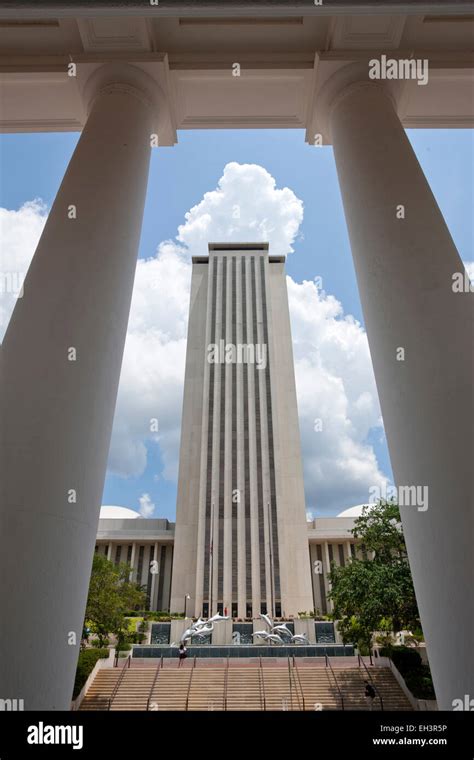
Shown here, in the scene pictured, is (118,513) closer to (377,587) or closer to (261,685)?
(261,685)

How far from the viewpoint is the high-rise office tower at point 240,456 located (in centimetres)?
5975

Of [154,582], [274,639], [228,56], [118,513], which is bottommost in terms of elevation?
[274,639]

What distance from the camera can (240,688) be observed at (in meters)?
22.9

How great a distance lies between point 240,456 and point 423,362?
61726mm

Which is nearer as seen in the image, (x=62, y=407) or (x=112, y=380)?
(x=62, y=407)

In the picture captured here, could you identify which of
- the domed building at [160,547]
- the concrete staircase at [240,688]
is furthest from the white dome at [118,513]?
the concrete staircase at [240,688]

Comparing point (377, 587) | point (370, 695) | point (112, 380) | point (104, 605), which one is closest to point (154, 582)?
point (104, 605)

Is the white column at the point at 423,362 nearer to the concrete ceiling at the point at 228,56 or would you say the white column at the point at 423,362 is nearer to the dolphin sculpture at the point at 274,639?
the concrete ceiling at the point at 228,56

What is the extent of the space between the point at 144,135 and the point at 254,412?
61.5 metres

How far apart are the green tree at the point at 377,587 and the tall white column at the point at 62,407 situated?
19.0 metres

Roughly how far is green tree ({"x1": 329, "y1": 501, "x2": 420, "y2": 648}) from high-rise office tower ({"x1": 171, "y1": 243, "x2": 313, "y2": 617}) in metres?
37.8

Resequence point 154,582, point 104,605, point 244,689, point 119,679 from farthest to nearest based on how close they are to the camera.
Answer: point 154,582
point 104,605
point 119,679
point 244,689

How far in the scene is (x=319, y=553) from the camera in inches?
A: 2884
